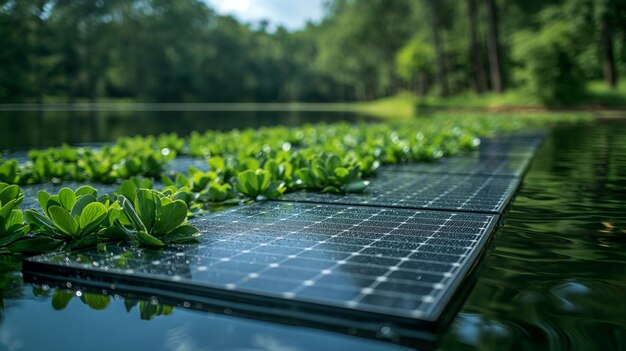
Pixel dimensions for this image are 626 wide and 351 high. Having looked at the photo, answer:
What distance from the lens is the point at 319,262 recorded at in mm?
2535

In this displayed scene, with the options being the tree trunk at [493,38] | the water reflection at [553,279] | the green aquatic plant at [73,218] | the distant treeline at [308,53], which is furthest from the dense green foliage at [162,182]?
the distant treeline at [308,53]

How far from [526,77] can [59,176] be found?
897 inches

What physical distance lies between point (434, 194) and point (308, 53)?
A: 72886mm

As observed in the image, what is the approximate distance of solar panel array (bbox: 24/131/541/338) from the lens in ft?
6.98

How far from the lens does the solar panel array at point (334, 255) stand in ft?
6.98

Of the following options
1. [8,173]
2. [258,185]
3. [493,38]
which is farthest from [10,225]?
[493,38]

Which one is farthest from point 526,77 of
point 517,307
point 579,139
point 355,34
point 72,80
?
point 72,80

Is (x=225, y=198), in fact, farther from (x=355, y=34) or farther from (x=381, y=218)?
(x=355, y=34)

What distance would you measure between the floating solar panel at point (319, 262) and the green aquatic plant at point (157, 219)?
104 millimetres

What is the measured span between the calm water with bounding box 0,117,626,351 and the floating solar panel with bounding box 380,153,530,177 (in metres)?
2.49

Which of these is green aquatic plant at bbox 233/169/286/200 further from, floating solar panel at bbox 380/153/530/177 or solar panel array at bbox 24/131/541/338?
floating solar panel at bbox 380/153/530/177

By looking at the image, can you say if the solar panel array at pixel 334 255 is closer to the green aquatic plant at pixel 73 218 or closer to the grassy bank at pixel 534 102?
the green aquatic plant at pixel 73 218

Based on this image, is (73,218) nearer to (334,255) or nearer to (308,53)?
(334,255)

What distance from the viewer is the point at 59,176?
5355mm
